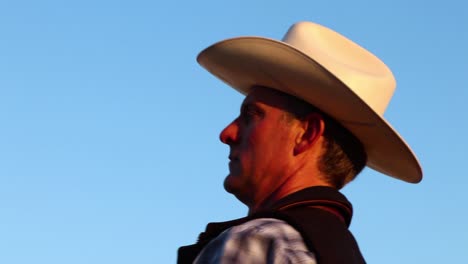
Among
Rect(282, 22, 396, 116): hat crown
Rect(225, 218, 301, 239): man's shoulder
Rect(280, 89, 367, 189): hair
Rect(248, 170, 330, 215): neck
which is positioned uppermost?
Rect(282, 22, 396, 116): hat crown

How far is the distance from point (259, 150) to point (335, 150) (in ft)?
1.20

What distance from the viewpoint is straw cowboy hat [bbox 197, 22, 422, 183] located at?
548cm

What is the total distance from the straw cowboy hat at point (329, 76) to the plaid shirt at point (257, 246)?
0.91 meters

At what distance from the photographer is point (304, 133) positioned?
5.51 metres

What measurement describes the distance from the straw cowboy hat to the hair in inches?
1.5

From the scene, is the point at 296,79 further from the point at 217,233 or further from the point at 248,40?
the point at 217,233

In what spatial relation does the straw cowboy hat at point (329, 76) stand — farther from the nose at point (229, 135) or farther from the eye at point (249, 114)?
Answer: the nose at point (229, 135)

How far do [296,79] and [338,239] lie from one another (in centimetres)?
92

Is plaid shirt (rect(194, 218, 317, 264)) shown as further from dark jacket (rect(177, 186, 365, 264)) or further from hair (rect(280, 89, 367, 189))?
hair (rect(280, 89, 367, 189))

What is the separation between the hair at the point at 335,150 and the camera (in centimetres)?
548

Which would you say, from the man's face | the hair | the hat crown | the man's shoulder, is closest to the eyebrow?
the man's face

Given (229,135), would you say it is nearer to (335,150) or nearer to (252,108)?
(252,108)

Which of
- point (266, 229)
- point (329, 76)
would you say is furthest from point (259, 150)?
point (266, 229)

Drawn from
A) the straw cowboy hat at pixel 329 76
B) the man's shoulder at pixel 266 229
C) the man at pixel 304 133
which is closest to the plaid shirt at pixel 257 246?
the man's shoulder at pixel 266 229
